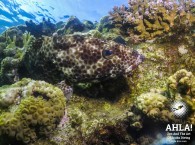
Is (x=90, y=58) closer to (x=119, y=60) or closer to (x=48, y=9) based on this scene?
(x=119, y=60)

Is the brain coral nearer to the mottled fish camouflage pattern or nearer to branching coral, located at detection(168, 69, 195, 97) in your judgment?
the mottled fish camouflage pattern

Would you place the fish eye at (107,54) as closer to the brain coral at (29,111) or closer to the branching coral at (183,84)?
the brain coral at (29,111)

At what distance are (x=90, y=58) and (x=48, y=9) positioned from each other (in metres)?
25.2

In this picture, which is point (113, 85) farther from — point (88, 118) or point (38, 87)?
point (38, 87)

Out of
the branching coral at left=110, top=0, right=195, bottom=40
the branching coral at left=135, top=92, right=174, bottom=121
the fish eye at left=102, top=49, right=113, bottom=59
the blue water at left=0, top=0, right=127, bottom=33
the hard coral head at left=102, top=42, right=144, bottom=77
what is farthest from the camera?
the blue water at left=0, top=0, right=127, bottom=33

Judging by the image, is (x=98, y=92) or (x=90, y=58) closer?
(x=90, y=58)

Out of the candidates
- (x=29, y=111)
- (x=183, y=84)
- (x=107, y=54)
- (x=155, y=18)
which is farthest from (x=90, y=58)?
(x=155, y=18)

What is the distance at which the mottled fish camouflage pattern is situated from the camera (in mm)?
5477

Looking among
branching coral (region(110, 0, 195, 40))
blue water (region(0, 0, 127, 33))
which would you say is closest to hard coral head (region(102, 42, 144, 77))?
branching coral (region(110, 0, 195, 40))

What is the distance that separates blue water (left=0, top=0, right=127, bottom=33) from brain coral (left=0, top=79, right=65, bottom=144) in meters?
21.7

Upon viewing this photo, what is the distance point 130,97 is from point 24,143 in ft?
9.50

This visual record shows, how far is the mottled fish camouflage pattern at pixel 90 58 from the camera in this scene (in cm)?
548

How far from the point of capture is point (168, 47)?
7.00 meters

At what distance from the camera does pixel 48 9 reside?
28750 millimetres
